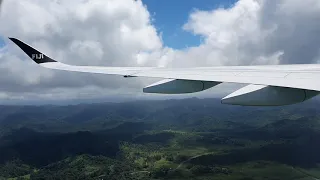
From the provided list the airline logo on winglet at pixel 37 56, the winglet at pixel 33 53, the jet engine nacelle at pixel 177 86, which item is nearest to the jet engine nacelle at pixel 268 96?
the jet engine nacelle at pixel 177 86

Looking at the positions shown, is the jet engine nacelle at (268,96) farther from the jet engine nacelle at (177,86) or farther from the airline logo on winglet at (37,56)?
the airline logo on winglet at (37,56)

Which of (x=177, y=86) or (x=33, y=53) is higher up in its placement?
(x=33, y=53)

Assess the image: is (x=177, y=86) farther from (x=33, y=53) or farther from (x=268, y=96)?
(x=33, y=53)

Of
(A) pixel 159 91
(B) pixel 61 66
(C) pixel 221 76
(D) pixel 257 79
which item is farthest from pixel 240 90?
(B) pixel 61 66

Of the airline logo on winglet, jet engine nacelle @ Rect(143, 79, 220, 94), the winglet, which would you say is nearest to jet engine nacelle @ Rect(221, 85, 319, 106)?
jet engine nacelle @ Rect(143, 79, 220, 94)

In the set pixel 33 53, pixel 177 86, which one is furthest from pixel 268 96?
pixel 33 53

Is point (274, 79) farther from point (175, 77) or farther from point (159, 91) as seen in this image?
point (159, 91)
